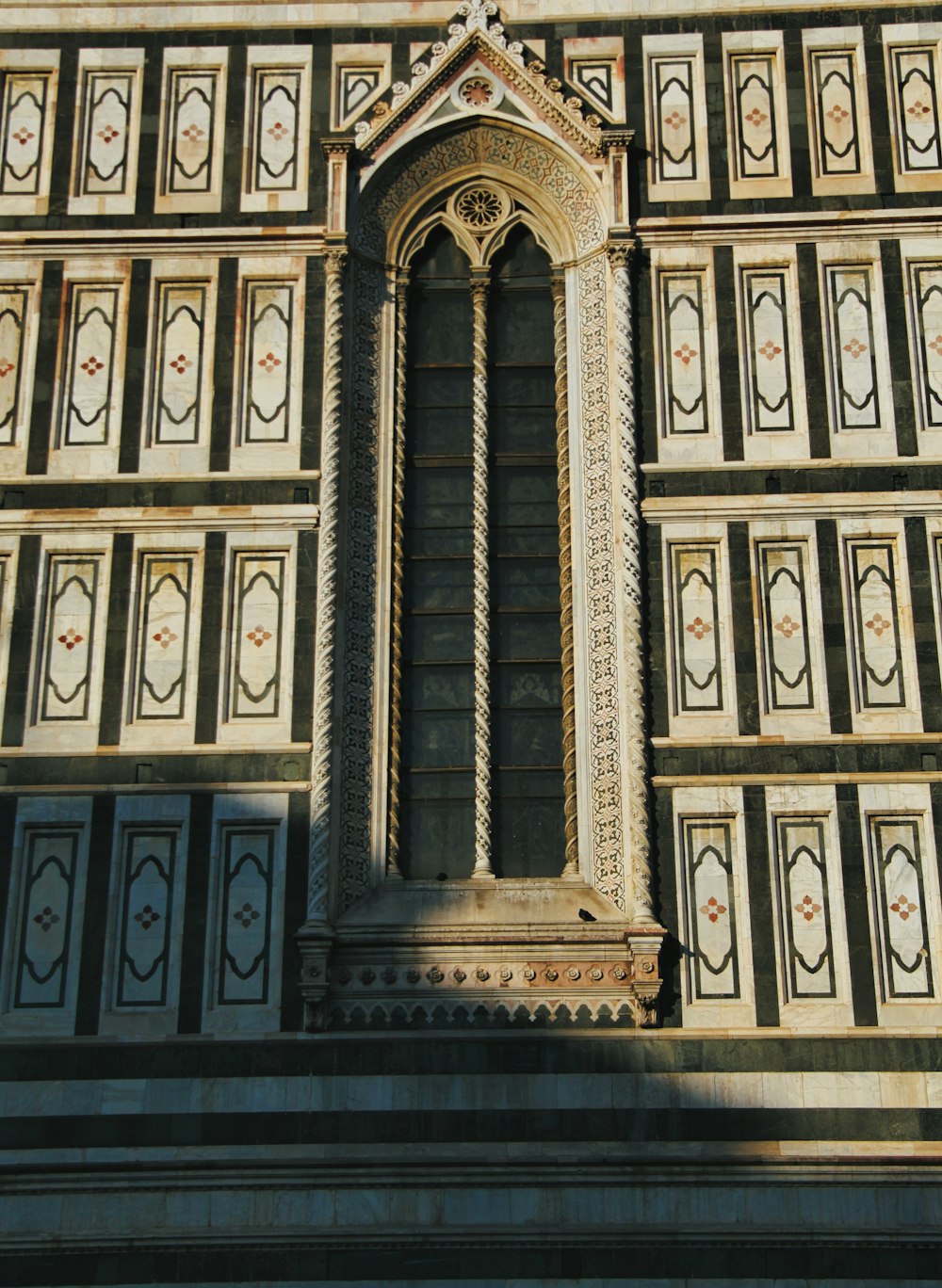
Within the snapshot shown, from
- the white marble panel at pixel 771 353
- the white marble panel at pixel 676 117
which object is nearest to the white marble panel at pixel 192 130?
the white marble panel at pixel 676 117

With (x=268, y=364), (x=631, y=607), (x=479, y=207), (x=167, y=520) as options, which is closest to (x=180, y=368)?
(x=268, y=364)

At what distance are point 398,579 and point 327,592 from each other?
0.59 m

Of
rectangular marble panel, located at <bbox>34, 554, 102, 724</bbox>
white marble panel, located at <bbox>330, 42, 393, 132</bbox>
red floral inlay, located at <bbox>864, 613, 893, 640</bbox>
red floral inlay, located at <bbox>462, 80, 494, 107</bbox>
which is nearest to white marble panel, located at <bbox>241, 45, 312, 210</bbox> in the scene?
white marble panel, located at <bbox>330, 42, 393, 132</bbox>

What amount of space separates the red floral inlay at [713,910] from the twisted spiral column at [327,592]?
2.42m

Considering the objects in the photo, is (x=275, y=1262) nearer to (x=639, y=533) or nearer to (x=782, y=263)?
(x=639, y=533)

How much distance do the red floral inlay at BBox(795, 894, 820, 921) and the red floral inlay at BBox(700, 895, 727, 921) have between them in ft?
1.57

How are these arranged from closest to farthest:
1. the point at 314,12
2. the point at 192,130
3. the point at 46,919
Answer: the point at 46,919 → the point at 192,130 → the point at 314,12

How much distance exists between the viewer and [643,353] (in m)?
15.8

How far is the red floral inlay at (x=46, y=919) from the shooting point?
1428 cm

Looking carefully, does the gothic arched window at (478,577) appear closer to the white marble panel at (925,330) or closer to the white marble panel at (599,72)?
the white marble panel at (599,72)

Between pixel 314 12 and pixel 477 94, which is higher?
pixel 314 12

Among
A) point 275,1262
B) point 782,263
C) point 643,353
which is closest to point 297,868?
point 275,1262

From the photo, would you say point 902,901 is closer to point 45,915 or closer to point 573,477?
point 573,477

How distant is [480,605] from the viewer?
1531 centimetres
